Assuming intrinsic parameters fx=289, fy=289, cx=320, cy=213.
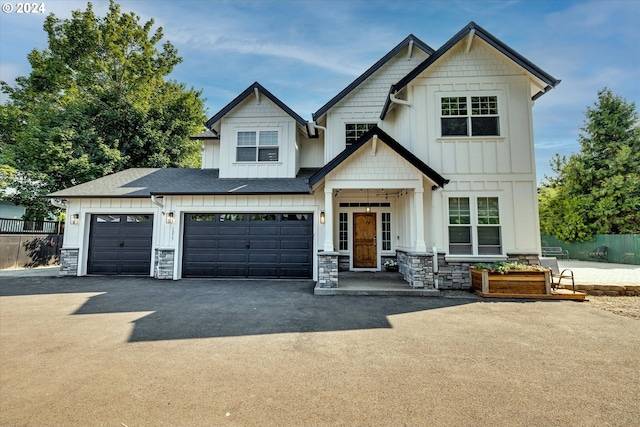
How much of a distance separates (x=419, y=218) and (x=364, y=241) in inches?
139

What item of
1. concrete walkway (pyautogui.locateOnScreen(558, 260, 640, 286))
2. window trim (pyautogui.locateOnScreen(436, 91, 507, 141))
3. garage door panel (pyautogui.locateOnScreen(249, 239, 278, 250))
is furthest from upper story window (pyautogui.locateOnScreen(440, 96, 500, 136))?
garage door panel (pyautogui.locateOnScreen(249, 239, 278, 250))

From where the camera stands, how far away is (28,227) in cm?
1550

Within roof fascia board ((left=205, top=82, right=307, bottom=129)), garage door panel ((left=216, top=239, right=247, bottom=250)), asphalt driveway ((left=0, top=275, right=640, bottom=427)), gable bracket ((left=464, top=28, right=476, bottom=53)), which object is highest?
gable bracket ((left=464, top=28, right=476, bottom=53))

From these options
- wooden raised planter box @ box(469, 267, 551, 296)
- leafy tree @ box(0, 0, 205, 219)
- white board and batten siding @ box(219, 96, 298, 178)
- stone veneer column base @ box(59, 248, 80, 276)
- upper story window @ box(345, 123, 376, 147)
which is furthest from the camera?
leafy tree @ box(0, 0, 205, 219)

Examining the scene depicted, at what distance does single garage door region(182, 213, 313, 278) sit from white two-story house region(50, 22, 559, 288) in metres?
0.04

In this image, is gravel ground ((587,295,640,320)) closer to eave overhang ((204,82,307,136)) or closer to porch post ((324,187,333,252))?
porch post ((324,187,333,252))

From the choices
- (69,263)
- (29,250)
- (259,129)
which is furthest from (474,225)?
(29,250)

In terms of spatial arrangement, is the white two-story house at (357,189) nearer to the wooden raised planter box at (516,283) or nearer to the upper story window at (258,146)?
the upper story window at (258,146)

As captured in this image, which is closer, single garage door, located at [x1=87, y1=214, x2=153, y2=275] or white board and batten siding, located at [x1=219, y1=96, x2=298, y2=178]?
single garage door, located at [x1=87, y1=214, x2=153, y2=275]

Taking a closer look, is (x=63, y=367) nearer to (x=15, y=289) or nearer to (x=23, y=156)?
(x=15, y=289)

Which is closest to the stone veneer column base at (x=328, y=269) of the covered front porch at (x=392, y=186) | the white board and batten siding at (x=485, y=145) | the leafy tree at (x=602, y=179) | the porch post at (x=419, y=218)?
the covered front porch at (x=392, y=186)

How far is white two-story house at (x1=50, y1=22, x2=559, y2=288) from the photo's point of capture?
27.7 feet

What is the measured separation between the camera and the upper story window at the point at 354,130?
11.2 m

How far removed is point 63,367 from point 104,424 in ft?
5.58
